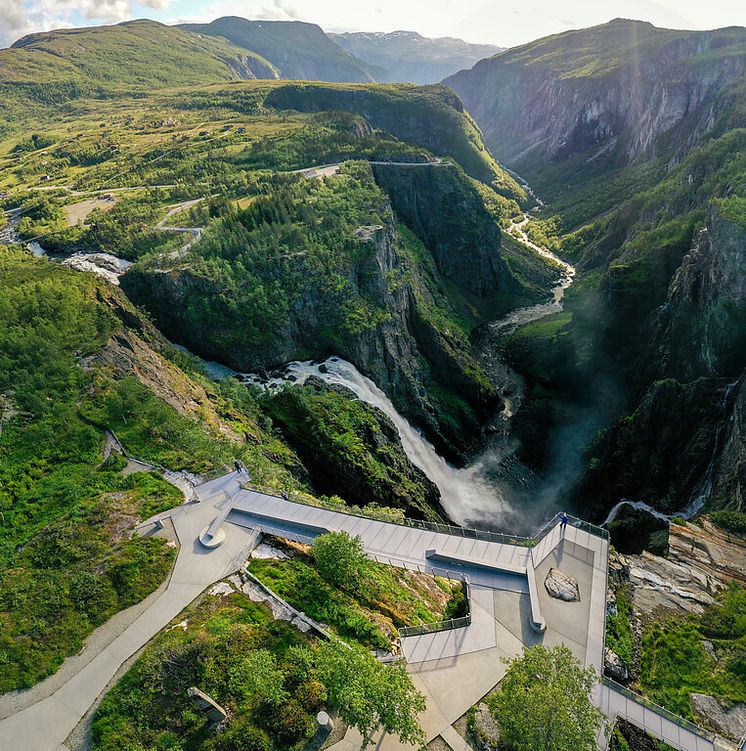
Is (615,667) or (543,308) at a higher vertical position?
(615,667)

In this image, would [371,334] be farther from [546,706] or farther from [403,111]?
[403,111]

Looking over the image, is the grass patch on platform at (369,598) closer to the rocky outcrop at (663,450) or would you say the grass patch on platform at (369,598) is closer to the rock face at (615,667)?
the rock face at (615,667)

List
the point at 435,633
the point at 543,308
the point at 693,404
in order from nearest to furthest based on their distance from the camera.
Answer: the point at 435,633 < the point at 693,404 < the point at 543,308

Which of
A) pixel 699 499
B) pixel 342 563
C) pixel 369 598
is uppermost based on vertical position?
pixel 342 563

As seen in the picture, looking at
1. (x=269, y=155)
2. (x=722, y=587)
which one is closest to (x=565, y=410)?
(x=722, y=587)

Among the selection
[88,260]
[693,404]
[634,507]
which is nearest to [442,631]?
[634,507]

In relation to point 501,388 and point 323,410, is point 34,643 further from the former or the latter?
point 501,388

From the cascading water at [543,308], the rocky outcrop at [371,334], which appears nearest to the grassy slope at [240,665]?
the rocky outcrop at [371,334]
